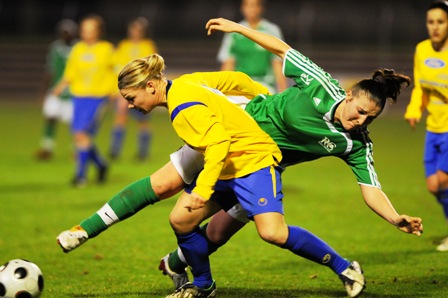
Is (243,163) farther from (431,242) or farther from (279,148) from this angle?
(431,242)

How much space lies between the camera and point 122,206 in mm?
5820

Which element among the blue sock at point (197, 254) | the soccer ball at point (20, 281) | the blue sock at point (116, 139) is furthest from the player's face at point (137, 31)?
the soccer ball at point (20, 281)

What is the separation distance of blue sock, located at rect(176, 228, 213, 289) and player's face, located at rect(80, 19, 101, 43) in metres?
6.68

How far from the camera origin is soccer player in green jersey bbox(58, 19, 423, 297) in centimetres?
536

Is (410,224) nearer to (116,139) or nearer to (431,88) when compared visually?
(431,88)

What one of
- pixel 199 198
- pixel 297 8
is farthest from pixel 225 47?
pixel 297 8

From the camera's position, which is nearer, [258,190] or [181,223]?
[258,190]

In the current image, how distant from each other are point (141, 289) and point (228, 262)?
1.22 metres

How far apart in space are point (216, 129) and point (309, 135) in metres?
0.75

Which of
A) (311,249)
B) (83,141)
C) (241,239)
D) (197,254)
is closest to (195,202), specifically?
(197,254)

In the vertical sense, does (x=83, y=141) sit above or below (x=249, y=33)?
below

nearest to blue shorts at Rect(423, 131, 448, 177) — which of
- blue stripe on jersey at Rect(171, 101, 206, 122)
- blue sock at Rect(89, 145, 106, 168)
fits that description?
blue stripe on jersey at Rect(171, 101, 206, 122)

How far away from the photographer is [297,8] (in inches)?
1129

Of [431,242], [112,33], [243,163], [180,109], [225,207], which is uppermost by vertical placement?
[180,109]
